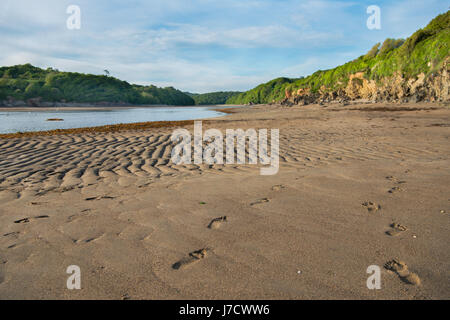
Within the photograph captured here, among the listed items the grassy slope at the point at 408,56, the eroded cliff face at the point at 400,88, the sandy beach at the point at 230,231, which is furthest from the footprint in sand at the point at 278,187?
the grassy slope at the point at 408,56

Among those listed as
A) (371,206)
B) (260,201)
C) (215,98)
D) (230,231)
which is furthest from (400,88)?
(215,98)

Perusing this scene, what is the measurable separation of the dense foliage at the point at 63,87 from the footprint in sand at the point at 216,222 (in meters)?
86.2

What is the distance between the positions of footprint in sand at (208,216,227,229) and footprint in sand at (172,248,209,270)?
40cm

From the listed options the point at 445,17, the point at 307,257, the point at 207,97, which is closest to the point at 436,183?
the point at 307,257

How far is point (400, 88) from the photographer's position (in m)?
23.8

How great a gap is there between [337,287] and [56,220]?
8.68 ft

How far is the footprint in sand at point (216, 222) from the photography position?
7.86 feet

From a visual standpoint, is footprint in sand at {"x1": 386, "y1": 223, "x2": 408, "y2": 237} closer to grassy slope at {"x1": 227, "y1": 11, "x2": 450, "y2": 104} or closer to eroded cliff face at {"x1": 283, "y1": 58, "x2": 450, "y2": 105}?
eroded cliff face at {"x1": 283, "y1": 58, "x2": 450, "y2": 105}

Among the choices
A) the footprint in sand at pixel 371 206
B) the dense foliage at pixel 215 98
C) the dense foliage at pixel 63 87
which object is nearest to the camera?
the footprint in sand at pixel 371 206

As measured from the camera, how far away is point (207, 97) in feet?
561

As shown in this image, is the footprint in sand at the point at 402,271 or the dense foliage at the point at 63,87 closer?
the footprint in sand at the point at 402,271

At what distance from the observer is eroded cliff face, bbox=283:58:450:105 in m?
18.3

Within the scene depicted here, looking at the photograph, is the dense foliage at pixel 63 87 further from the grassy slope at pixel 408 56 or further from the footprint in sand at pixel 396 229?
the footprint in sand at pixel 396 229
